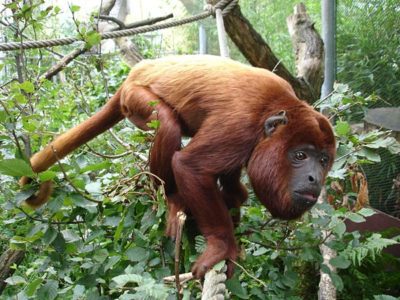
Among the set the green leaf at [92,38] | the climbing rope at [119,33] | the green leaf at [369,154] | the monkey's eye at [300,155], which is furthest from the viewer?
the climbing rope at [119,33]

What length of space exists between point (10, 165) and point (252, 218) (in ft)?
4.60

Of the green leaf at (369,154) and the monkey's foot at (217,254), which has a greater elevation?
the green leaf at (369,154)

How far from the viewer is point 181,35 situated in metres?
11.7

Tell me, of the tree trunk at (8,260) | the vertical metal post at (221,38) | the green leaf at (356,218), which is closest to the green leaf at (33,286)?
the tree trunk at (8,260)

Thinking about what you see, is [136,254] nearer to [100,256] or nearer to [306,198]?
[100,256]

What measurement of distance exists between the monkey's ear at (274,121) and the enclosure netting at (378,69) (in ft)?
7.40

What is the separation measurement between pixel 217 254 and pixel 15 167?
3.32 feet

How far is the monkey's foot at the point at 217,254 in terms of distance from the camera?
92.3 inches

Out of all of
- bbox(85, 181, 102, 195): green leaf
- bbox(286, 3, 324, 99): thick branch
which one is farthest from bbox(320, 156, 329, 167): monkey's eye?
bbox(286, 3, 324, 99): thick branch

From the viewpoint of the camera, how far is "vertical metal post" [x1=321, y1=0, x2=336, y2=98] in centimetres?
510

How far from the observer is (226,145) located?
264cm

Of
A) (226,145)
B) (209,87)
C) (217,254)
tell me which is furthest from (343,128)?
(217,254)

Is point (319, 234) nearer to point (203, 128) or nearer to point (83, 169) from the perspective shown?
point (203, 128)

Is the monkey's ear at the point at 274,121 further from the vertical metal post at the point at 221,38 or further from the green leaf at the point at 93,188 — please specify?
the vertical metal post at the point at 221,38
